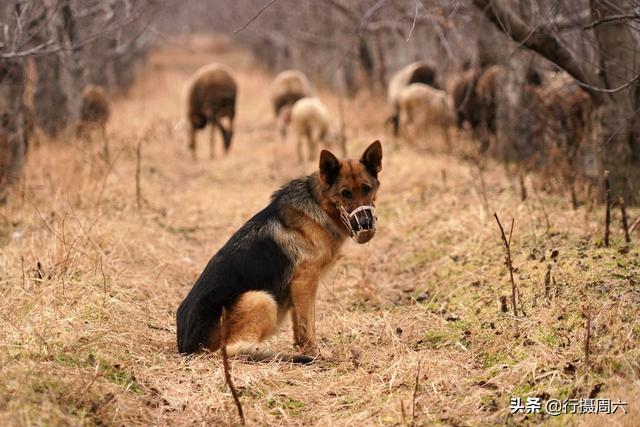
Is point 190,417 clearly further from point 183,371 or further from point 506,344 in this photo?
point 506,344

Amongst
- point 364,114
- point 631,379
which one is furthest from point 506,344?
point 364,114

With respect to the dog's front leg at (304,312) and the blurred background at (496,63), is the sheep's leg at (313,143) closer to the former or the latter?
the blurred background at (496,63)

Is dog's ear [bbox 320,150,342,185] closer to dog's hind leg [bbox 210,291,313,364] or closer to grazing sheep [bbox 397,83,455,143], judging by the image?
dog's hind leg [bbox 210,291,313,364]

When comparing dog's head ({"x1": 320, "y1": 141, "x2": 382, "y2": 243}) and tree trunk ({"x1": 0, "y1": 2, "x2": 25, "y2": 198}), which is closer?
dog's head ({"x1": 320, "y1": 141, "x2": 382, "y2": 243})

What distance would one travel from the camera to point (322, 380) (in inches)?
200

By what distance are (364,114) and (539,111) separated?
25.6 ft

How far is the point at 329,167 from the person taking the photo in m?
5.66

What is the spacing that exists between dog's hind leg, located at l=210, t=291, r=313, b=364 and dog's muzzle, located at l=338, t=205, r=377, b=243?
2.64ft

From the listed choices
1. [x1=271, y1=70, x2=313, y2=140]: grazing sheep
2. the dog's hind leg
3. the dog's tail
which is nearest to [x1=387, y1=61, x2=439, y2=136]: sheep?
[x1=271, y1=70, x2=313, y2=140]: grazing sheep

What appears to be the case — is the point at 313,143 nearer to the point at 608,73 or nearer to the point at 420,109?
the point at 420,109

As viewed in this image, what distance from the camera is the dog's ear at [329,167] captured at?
555 centimetres

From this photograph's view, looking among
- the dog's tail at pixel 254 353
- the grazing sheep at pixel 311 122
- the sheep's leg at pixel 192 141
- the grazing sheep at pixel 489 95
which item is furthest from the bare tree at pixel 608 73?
the sheep's leg at pixel 192 141

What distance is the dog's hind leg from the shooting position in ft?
16.9

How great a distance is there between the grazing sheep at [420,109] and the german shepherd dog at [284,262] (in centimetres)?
891
